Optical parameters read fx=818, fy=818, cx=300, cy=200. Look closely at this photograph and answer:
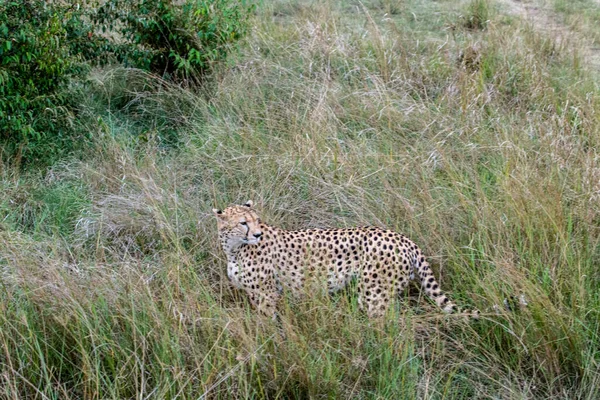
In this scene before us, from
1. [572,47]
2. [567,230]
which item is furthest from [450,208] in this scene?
[572,47]

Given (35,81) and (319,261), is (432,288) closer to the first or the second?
(319,261)

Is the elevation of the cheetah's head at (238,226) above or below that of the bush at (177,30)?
below

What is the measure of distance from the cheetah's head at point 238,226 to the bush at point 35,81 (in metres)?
1.76

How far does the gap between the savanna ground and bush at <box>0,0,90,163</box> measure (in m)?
0.22

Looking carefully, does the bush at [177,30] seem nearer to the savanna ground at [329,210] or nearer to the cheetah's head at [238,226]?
the savanna ground at [329,210]

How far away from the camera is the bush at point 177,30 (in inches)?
236

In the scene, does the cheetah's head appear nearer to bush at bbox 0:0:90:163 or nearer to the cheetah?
the cheetah

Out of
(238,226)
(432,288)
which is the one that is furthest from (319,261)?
(432,288)

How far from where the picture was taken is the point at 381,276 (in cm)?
391

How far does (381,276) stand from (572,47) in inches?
149

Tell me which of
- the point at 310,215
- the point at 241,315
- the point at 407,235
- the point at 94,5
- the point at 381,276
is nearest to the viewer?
the point at 241,315

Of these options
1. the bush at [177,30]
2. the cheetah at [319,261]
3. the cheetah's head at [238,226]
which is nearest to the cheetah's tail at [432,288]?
the cheetah at [319,261]

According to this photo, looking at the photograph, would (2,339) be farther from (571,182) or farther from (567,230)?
(571,182)

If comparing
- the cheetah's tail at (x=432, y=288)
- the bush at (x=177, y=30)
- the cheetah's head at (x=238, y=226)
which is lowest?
the cheetah's tail at (x=432, y=288)
